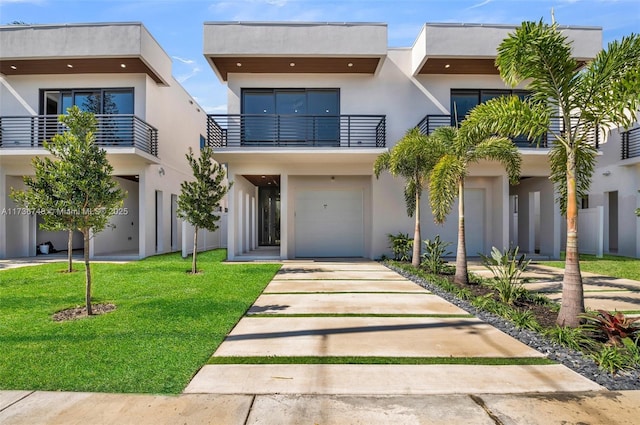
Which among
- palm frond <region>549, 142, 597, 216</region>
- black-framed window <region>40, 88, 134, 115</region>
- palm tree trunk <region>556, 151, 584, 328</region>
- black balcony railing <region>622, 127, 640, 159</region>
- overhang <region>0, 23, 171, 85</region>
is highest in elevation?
overhang <region>0, 23, 171, 85</region>

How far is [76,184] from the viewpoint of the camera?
524 centimetres

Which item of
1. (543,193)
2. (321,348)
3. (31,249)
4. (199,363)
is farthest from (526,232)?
(31,249)

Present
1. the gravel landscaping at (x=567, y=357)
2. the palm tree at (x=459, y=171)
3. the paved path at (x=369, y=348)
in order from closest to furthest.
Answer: the paved path at (x=369, y=348) → the gravel landscaping at (x=567, y=357) → the palm tree at (x=459, y=171)

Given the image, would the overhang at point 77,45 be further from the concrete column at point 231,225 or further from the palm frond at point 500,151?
the palm frond at point 500,151

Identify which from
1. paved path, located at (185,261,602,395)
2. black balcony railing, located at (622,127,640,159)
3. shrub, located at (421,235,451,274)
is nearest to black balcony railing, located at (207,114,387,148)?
shrub, located at (421,235,451,274)

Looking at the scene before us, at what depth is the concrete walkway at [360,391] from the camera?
2.66 metres

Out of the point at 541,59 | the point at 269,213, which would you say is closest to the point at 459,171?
the point at 541,59

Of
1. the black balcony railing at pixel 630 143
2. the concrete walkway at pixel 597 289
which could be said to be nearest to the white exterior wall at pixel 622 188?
the black balcony railing at pixel 630 143

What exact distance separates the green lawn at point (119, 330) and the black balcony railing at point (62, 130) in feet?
17.6

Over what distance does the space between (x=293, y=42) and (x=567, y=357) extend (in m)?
11.0

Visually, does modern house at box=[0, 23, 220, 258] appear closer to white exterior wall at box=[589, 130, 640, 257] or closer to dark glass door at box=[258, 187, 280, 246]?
dark glass door at box=[258, 187, 280, 246]

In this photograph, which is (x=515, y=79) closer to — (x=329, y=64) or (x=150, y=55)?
(x=329, y=64)

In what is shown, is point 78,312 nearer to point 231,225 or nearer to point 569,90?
point 231,225

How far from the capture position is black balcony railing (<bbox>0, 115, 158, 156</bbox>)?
11906 mm
